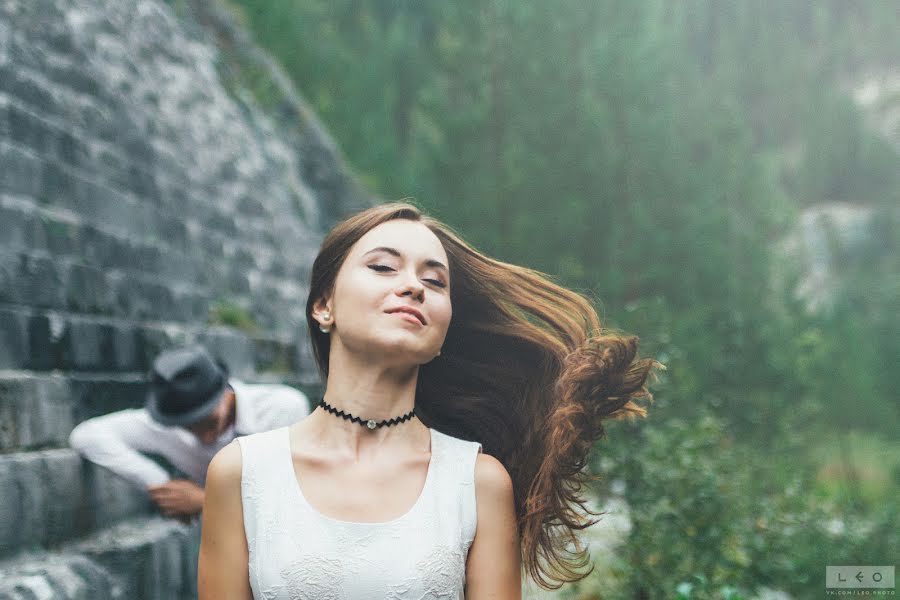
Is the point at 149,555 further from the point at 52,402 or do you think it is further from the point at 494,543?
the point at 494,543

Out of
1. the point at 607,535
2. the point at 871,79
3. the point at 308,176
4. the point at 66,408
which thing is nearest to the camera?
the point at 66,408

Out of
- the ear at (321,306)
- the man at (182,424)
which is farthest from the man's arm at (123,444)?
the ear at (321,306)

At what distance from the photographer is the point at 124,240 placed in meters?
5.57

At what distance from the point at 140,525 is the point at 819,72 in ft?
157

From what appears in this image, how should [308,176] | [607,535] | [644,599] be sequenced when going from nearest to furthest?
[644,599] → [607,535] → [308,176]

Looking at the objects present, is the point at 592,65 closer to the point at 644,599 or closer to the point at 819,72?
the point at 644,599

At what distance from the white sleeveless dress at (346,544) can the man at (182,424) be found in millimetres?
1683

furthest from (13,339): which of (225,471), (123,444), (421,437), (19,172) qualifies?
(421,437)

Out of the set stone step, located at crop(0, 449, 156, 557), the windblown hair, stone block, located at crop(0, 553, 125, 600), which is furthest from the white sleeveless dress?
stone step, located at crop(0, 449, 156, 557)

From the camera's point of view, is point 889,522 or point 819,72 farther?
point 819,72

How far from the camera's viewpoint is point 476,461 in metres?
1.96

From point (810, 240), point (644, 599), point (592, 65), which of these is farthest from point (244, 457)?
point (810, 240)

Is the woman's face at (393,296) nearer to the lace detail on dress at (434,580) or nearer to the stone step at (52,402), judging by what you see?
the lace detail on dress at (434,580)

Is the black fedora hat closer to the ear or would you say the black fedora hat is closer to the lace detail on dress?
the ear
